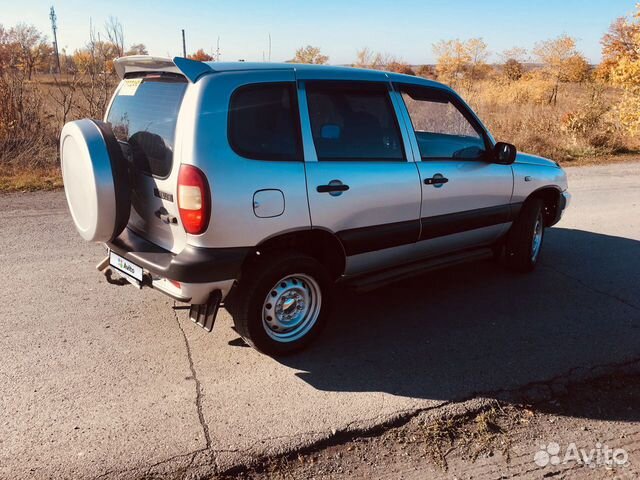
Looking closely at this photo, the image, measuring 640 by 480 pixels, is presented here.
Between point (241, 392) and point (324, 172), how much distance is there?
1.54 metres

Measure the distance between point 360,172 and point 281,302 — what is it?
1.09 metres

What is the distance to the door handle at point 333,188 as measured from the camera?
3.57 metres

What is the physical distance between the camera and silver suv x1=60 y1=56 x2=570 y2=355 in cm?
321

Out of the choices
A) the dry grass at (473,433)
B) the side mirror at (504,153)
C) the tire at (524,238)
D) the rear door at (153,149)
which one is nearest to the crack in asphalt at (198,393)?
the rear door at (153,149)

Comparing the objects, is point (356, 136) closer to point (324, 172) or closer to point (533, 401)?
point (324, 172)

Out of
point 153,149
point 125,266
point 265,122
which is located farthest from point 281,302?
point 153,149

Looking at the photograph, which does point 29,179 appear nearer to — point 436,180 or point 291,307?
point 291,307

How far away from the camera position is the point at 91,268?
5.15 m

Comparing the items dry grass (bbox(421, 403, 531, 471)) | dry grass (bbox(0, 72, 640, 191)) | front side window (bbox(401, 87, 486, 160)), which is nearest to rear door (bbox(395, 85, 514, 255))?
front side window (bbox(401, 87, 486, 160))

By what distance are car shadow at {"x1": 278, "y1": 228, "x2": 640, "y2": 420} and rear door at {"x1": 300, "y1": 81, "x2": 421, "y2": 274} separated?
0.58 meters

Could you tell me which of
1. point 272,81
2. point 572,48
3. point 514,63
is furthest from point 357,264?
point 514,63

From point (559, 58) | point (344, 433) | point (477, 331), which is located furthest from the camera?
point (559, 58)

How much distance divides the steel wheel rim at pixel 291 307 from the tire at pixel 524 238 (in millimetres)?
2521

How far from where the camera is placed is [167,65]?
344cm
